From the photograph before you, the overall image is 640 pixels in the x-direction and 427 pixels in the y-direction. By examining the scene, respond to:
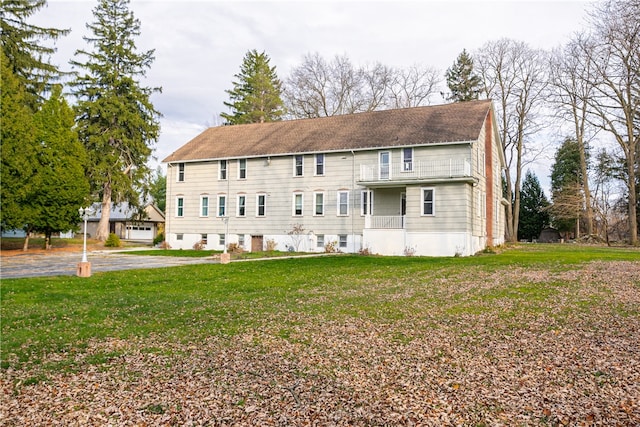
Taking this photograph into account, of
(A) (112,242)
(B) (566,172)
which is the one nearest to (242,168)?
(A) (112,242)

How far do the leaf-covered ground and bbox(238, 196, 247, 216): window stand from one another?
21300 mm

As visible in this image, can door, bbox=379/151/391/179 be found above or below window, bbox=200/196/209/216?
above

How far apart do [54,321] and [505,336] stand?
25.1ft

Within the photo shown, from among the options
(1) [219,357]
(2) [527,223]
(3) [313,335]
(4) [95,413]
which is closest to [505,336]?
(3) [313,335]

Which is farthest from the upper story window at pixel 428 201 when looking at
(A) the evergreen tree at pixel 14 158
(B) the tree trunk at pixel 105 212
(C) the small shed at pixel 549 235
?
(C) the small shed at pixel 549 235

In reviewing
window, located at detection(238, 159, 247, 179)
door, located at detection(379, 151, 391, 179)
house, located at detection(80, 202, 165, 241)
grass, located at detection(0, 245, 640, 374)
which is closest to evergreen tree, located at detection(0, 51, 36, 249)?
window, located at detection(238, 159, 247, 179)

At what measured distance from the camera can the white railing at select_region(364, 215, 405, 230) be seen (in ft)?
80.8

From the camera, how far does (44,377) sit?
5387 millimetres

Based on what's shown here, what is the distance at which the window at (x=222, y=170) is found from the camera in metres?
30.4

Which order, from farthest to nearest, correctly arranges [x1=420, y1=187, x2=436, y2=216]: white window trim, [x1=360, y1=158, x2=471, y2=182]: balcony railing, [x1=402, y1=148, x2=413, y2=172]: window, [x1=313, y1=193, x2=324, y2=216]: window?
1. [x1=313, y1=193, x2=324, y2=216]: window
2. [x1=402, y1=148, x2=413, y2=172]: window
3. [x1=420, y1=187, x2=436, y2=216]: white window trim
4. [x1=360, y1=158, x2=471, y2=182]: balcony railing

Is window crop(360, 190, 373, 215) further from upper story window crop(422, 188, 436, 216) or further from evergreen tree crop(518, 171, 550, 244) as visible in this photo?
evergreen tree crop(518, 171, 550, 244)

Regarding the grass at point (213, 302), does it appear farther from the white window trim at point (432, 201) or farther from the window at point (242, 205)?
the window at point (242, 205)

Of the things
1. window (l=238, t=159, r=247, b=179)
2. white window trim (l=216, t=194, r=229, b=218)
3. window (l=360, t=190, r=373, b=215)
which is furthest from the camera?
white window trim (l=216, t=194, r=229, b=218)

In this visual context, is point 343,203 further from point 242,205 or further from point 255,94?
point 255,94
